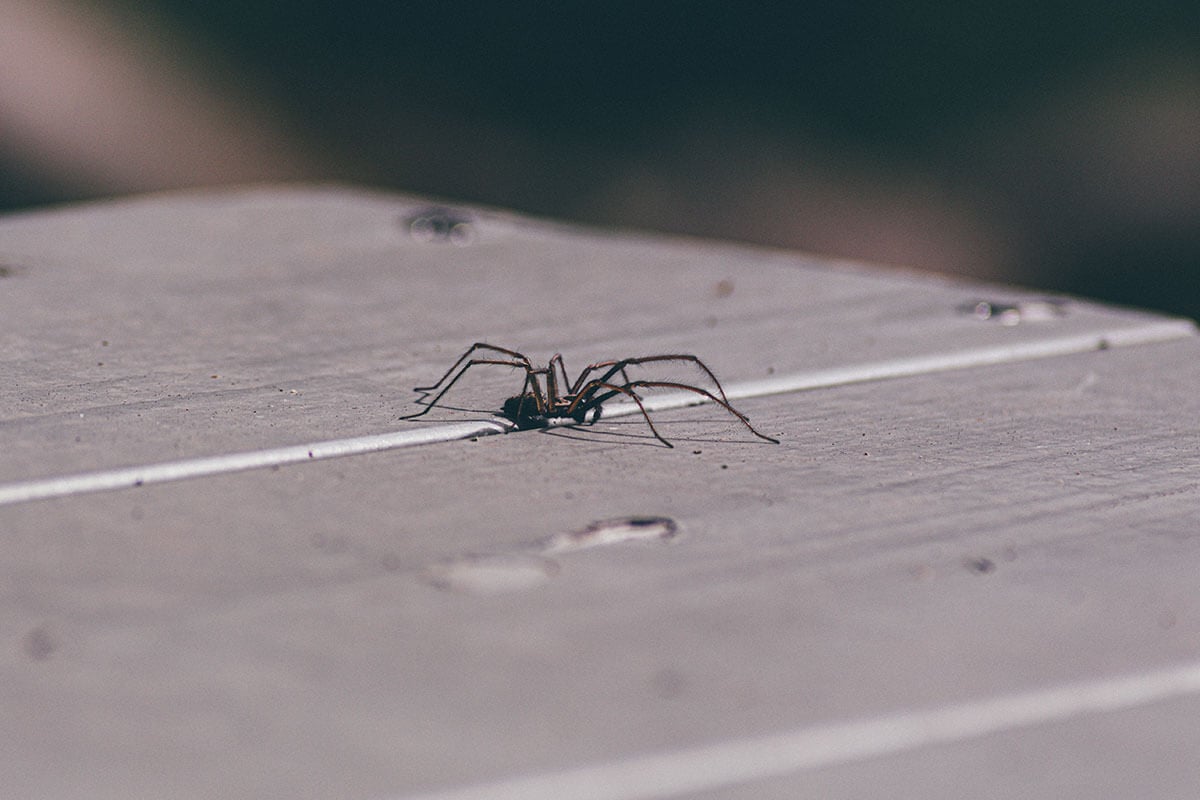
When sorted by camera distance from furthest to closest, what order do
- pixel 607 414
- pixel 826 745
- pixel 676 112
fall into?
pixel 676 112, pixel 607 414, pixel 826 745

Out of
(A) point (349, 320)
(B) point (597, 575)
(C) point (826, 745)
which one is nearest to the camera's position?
(C) point (826, 745)

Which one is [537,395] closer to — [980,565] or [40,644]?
[980,565]

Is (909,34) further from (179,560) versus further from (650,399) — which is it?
(179,560)

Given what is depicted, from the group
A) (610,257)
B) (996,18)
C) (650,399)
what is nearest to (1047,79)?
(996,18)

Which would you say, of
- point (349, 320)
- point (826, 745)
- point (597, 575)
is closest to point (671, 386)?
point (597, 575)

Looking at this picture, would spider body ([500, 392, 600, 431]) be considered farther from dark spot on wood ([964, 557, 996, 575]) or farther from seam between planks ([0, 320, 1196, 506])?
dark spot on wood ([964, 557, 996, 575])

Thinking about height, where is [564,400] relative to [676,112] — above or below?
below
